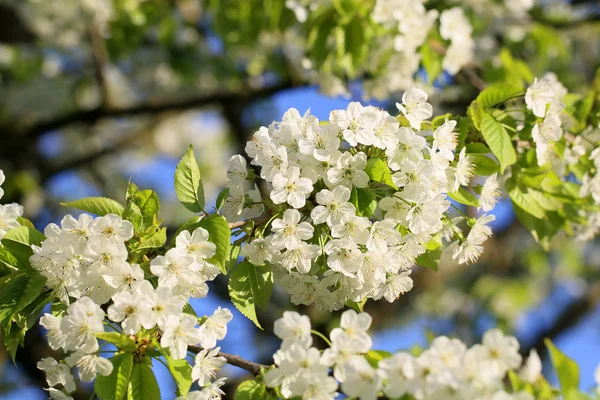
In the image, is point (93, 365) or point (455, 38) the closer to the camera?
point (93, 365)

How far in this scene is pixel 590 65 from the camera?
630 centimetres

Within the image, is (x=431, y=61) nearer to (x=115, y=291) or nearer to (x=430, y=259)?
(x=430, y=259)

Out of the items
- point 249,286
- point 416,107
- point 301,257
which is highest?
point 416,107

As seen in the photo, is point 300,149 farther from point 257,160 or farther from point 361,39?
point 361,39

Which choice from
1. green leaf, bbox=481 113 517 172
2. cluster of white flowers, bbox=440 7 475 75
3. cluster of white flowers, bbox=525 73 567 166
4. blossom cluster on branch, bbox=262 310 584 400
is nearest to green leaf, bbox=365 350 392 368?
blossom cluster on branch, bbox=262 310 584 400

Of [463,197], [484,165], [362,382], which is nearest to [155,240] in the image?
[362,382]

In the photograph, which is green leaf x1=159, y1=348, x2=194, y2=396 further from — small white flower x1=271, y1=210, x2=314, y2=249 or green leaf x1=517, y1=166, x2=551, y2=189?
green leaf x1=517, y1=166, x2=551, y2=189

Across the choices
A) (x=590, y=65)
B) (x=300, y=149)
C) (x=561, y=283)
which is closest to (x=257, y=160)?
(x=300, y=149)

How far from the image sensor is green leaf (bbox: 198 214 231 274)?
5.40 ft

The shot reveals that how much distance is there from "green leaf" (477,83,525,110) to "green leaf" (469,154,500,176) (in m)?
0.16

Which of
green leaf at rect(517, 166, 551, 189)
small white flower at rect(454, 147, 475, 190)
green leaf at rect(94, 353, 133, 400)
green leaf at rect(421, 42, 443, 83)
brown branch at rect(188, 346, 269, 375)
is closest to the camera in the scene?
green leaf at rect(94, 353, 133, 400)

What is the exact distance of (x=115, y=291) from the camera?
161cm

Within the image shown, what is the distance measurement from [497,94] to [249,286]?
94 cm

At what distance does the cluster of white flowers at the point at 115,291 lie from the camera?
1493 millimetres
